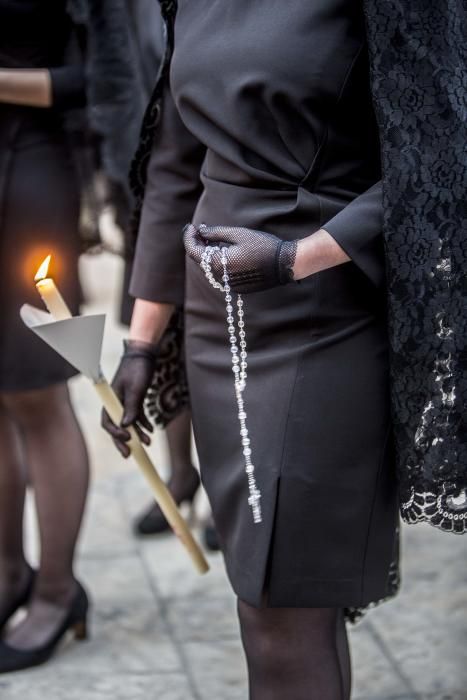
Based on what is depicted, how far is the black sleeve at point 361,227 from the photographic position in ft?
5.58

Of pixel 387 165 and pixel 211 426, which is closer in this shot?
pixel 387 165

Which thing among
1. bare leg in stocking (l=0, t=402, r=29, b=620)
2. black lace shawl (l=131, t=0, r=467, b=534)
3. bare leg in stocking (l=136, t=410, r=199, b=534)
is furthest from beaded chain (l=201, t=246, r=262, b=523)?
bare leg in stocking (l=136, t=410, r=199, b=534)

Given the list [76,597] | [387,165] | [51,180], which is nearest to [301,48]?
[387,165]

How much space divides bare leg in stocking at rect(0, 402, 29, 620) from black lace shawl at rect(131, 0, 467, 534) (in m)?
1.35

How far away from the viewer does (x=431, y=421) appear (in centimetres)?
175

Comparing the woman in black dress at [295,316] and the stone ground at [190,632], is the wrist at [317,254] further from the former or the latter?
the stone ground at [190,632]

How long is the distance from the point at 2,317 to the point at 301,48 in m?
1.24

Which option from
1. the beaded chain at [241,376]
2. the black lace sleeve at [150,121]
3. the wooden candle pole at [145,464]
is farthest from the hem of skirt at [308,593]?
the black lace sleeve at [150,121]

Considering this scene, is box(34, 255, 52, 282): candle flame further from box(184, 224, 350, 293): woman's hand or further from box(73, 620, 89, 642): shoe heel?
box(73, 620, 89, 642): shoe heel

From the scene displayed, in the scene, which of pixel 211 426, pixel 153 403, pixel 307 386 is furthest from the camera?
pixel 153 403

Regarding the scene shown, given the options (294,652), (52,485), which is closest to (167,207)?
(294,652)

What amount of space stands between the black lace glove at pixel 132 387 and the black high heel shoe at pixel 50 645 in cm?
83

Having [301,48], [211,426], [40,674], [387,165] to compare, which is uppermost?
[301,48]

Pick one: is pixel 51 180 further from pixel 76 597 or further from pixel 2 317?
pixel 76 597
